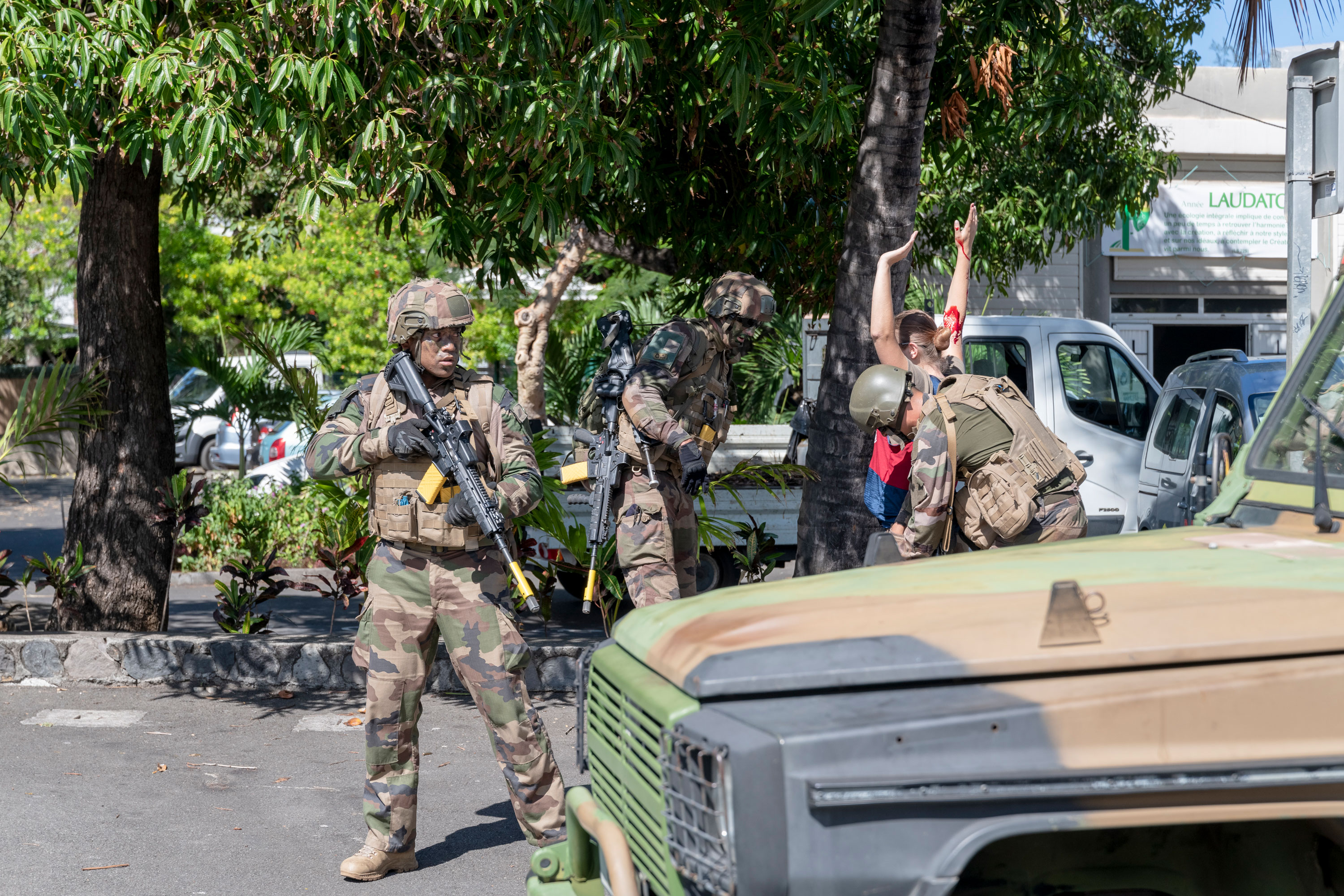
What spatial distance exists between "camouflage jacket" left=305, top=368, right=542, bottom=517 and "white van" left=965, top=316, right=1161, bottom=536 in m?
5.21

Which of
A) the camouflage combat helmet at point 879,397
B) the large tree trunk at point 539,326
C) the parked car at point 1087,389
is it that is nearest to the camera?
the camouflage combat helmet at point 879,397

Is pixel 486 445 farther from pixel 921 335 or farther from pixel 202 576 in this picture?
pixel 202 576

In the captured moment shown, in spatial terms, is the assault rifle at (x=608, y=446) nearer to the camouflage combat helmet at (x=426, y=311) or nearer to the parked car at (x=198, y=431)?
the camouflage combat helmet at (x=426, y=311)

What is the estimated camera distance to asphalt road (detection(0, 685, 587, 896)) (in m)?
4.39

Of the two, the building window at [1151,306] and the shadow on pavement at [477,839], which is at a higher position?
the building window at [1151,306]

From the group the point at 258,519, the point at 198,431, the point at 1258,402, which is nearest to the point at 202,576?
the point at 258,519

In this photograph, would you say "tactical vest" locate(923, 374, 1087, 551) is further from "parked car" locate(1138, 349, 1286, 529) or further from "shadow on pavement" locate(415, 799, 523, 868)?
"parked car" locate(1138, 349, 1286, 529)

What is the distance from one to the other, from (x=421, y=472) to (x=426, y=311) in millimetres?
557

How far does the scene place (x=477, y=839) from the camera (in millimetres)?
4797

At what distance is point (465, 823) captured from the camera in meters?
4.96

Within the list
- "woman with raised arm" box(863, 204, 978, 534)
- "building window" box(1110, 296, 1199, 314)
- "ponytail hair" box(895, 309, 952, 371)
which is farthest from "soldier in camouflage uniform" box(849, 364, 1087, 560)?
"building window" box(1110, 296, 1199, 314)

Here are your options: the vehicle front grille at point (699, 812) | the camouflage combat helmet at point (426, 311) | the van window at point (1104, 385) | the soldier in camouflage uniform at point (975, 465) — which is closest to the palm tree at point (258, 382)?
the camouflage combat helmet at point (426, 311)

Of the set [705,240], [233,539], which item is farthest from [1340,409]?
[233,539]

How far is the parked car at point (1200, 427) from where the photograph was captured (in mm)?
6836
